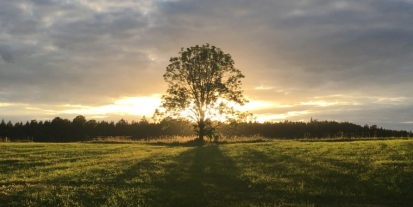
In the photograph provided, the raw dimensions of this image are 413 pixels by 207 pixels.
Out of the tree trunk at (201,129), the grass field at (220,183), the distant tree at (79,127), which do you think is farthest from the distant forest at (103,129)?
the grass field at (220,183)

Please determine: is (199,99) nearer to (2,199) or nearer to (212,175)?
(212,175)

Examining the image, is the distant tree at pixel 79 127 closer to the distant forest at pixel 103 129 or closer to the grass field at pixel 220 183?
the distant forest at pixel 103 129


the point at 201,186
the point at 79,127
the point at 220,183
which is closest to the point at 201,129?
the point at 220,183

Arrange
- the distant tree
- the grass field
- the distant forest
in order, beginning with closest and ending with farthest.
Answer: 1. the grass field
2. the distant forest
3. the distant tree

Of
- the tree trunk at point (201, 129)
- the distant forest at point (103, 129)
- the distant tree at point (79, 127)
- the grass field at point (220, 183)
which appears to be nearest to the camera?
the grass field at point (220, 183)

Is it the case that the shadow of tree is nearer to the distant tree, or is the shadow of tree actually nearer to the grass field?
the grass field

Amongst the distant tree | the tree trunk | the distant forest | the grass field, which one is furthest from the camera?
the distant tree

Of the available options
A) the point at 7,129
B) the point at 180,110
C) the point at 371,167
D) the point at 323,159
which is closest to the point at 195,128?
the point at 180,110

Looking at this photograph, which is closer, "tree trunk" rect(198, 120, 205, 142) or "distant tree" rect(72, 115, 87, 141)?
"tree trunk" rect(198, 120, 205, 142)

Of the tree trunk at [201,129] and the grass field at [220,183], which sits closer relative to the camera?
the grass field at [220,183]

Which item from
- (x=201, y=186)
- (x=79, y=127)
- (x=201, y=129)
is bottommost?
(x=201, y=186)

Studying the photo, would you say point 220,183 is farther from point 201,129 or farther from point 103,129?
point 103,129

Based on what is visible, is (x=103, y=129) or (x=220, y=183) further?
(x=103, y=129)

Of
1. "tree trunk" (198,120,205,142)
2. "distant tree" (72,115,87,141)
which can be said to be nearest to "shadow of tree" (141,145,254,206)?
"tree trunk" (198,120,205,142)
